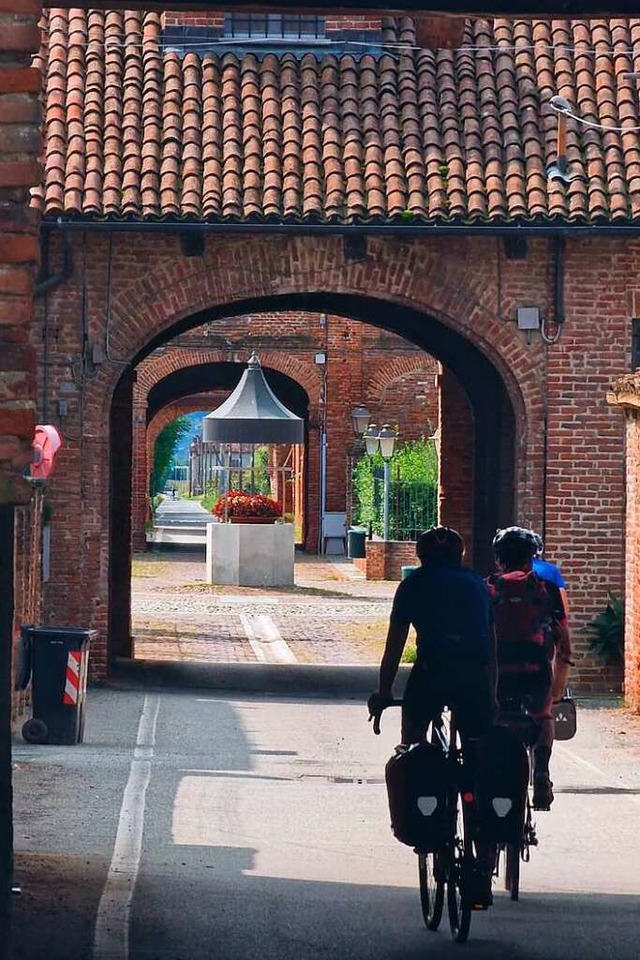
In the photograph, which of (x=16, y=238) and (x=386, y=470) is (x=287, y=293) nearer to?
(x=16, y=238)

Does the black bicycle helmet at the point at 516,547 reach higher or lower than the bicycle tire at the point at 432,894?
higher

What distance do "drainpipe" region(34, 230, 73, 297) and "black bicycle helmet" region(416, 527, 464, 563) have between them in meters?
10.7

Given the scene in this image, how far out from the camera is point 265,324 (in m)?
40.3

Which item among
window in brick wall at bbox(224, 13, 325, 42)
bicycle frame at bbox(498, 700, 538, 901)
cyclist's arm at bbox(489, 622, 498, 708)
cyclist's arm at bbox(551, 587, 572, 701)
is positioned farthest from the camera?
window in brick wall at bbox(224, 13, 325, 42)

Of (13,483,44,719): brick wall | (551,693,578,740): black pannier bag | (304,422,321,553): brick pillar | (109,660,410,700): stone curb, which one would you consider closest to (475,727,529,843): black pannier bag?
(551,693,578,740): black pannier bag

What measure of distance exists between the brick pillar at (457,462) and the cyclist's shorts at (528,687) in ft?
45.6

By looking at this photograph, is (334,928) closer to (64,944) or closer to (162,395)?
(64,944)

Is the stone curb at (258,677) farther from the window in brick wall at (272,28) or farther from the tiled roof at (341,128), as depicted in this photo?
the window in brick wall at (272,28)

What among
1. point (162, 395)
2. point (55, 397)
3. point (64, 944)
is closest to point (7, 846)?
point (64, 944)

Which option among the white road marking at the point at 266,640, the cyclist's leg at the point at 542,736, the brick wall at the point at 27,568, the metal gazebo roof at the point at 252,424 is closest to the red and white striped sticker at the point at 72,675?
the brick wall at the point at 27,568

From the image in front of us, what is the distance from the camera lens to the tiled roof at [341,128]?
1797cm

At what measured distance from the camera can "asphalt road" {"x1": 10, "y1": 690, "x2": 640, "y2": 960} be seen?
25.5 ft

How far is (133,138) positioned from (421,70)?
3.23 metres

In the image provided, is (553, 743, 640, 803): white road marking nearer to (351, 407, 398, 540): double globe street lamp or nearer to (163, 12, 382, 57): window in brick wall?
(163, 12, 382, 57): window in brick wall
